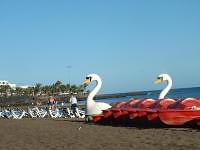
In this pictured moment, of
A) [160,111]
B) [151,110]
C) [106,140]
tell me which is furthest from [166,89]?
[106,140]

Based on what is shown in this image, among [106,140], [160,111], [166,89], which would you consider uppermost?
[166,89]

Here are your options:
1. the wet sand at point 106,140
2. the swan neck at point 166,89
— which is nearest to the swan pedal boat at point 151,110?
the swan neck at point 166,89

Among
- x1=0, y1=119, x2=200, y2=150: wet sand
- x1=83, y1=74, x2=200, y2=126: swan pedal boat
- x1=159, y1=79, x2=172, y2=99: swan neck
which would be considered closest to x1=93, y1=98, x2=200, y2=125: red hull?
x1=83, y1=74, x2=200, y2=126: swan pedal boat

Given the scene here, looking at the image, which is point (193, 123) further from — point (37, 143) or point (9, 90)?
point (9, 90)

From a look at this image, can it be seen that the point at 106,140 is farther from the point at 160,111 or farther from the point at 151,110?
the point at 151,110

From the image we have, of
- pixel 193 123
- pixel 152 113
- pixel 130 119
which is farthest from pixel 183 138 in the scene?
pixel 130 119

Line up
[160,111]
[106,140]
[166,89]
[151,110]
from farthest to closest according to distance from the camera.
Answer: [166,89] < [151,110] < [160,111] < [106,140]

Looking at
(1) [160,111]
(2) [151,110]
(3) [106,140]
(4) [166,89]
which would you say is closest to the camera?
(3) [106,140]

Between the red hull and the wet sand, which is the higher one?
the red hull

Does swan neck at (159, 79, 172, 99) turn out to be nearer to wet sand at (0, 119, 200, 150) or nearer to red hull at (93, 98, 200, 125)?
red hull at (93, 98, 200, 125)

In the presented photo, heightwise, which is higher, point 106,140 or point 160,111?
point 160,111

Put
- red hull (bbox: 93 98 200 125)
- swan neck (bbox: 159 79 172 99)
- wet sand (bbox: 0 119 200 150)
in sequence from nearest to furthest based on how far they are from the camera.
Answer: wet sand (bbox: 0 119 200 150), red hull (bbox: 93 98 200 125), swan neck (bbox: 159 79 172 99)

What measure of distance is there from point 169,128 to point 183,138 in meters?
3.62

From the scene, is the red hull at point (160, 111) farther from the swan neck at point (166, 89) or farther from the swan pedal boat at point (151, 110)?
the swan neck at point (166, 89)
